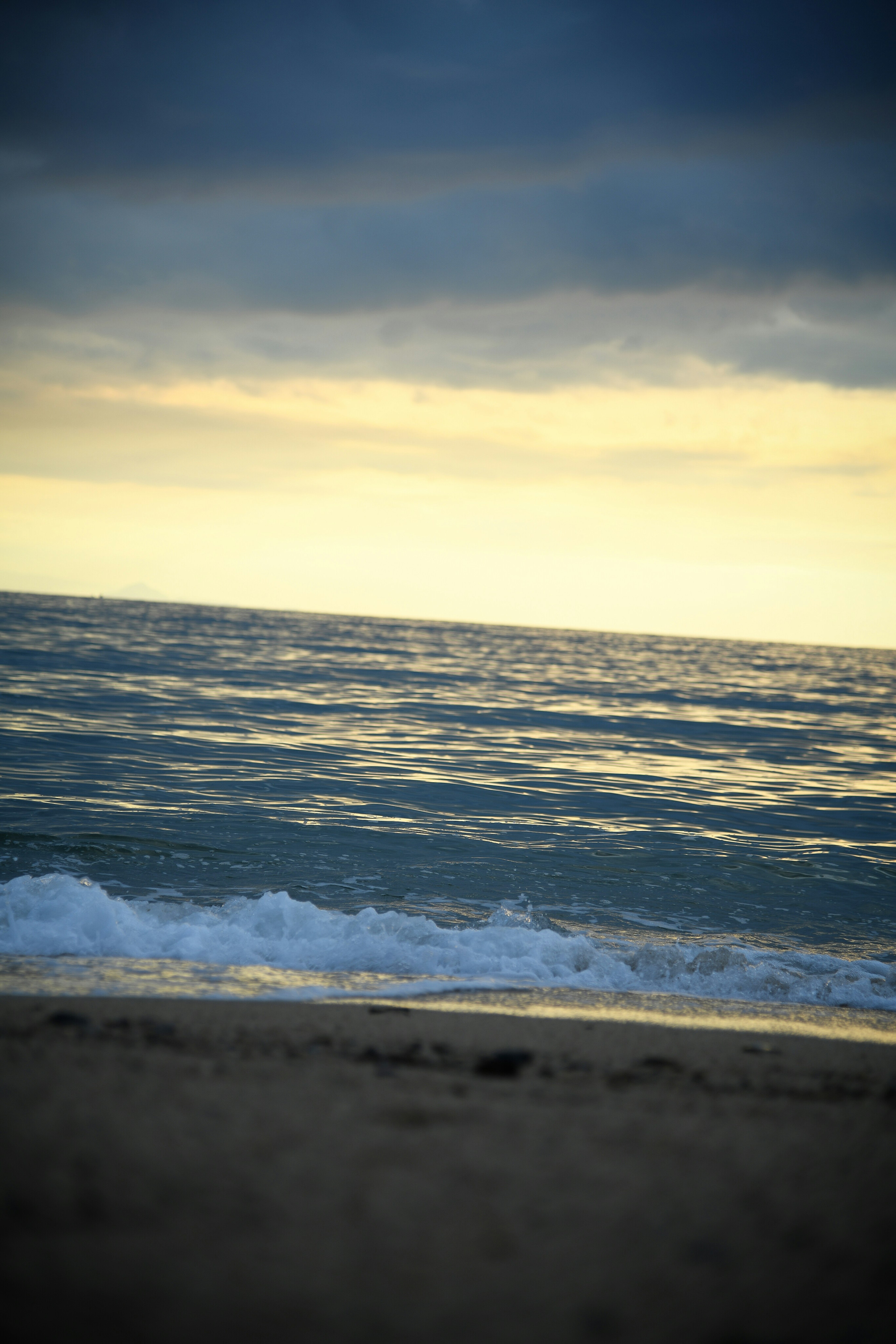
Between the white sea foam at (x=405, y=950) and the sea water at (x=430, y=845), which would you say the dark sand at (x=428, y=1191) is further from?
the white sea foam at (x=405, y=950)

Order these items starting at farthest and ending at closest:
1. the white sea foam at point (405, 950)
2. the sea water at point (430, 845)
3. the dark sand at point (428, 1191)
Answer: the sea water at point (430, 845) → the white sea foam at point (405, 950) → the dark sand at point (428, 1191)

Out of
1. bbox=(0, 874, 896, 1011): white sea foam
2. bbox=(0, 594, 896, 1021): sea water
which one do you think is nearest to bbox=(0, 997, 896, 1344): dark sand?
bbox=(0, 594, 896, 1021): sea water

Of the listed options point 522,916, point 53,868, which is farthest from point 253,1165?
point 53,868

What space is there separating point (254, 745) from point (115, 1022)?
12717 mm

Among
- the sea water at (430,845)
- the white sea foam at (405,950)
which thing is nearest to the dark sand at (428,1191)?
the sea water at (430,845)

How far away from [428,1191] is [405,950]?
3.94 m

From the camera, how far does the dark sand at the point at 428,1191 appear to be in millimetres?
2271

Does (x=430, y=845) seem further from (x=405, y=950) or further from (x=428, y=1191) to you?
(x=428, y=1191)

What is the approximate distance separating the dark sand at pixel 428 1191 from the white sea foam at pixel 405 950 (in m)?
2.11

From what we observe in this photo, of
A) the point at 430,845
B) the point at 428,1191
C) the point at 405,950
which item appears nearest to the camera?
the point at 428,1191

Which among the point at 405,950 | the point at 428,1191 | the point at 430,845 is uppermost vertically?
the point at 428,1191

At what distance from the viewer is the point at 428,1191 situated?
9.18ft

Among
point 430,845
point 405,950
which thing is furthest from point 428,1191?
point 430,845

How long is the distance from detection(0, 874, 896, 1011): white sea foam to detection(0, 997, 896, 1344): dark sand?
211 centimetres
